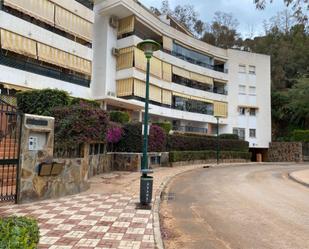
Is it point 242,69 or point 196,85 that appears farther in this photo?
point 242,69

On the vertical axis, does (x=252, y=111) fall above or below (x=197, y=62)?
below

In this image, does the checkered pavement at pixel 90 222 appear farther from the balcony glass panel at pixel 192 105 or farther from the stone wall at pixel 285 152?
the stone wall at pixel 285 152

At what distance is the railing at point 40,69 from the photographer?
20016 mm

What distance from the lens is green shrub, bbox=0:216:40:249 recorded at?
3.22 m

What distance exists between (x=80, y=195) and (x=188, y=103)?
28.3 meters

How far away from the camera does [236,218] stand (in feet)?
27.7

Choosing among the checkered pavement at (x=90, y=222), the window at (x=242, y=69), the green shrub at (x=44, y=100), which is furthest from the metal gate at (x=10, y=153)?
the window at (x=242, y=69)

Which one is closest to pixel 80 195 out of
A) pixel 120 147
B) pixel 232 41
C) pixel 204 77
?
pixel 120 147

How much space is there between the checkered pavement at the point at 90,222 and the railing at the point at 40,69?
13.2 metres

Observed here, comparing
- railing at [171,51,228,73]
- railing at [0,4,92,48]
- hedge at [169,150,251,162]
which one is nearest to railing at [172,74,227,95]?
railing at [171,51,228,73]

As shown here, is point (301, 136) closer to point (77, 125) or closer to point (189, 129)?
point (189, 129)

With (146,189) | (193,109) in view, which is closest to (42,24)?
Answer: (146,189)

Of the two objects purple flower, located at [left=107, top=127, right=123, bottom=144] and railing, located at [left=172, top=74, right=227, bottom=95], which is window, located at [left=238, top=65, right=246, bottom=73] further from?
purple flower, located at [left=107, top=127, right=123, bottom=144]

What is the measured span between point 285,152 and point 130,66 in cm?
2490
